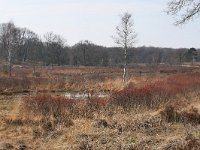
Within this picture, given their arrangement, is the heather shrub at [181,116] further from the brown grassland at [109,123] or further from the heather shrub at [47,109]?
the heather shrub at [47,109]

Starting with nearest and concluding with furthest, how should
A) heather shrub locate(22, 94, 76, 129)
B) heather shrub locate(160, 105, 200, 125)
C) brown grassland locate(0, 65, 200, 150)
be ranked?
brown grassland locate(0, 65, 200, 150) → heather shrub locate(160, 105, 200, 125) → heather shrub locate(22, 94, 76, 129)

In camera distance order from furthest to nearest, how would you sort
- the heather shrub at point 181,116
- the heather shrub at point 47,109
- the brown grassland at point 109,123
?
1. the heather shrub at point 47,109
2. the heather shrub at point 181,116
3. the brown grassland at point 109,123

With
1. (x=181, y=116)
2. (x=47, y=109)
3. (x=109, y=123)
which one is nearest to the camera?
(x=109, y=123)

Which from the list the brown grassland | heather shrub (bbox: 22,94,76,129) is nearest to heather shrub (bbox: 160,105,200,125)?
the brown grassland

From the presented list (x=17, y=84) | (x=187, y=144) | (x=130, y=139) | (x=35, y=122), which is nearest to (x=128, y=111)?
(x=35, y=122)

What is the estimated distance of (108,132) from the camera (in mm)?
13055

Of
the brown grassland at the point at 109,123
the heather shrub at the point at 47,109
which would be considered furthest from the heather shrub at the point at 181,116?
the heather shrub at the point at 47,109

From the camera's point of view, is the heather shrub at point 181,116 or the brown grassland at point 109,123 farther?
the heather shrub at point 181,116

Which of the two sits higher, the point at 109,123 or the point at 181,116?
the point at 181,116

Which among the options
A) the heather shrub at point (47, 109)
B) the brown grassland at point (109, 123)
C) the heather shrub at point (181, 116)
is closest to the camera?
the brown grassland at point (109, 123)

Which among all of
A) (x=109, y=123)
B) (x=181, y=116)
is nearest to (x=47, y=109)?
(x=109, y=123)

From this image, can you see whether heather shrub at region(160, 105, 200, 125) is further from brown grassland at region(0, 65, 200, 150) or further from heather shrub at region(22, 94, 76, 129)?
heather shrub at region(22, 94, 76, 129)

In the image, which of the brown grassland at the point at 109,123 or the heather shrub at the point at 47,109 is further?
the heather shrub at the point at 47,109

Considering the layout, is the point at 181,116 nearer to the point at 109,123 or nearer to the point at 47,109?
the point at 109,123
